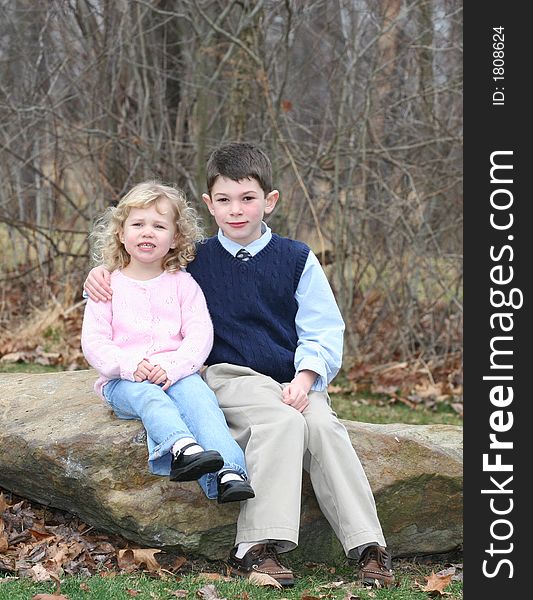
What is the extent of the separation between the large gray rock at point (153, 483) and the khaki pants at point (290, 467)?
24 cm

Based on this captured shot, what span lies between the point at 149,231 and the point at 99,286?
1.12 ft

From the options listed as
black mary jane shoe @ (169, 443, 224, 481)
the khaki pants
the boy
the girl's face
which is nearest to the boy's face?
the boy

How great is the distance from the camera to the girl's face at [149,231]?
471 centimetres

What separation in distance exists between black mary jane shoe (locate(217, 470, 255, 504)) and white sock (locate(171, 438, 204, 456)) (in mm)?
181

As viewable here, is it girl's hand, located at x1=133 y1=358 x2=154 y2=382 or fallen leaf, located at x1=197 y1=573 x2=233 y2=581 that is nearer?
fallen leaf, located at x1=197 y1=573 x2=233 y2=581

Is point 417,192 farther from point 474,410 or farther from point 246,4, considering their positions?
point 474,410

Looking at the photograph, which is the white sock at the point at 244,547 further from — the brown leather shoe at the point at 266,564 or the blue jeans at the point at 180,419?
the blue jeans at the point at 180,419

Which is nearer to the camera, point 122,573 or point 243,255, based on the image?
point 122,573

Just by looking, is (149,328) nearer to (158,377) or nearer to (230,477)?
(158,377)

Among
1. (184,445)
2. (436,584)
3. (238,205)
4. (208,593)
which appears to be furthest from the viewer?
(238,205)

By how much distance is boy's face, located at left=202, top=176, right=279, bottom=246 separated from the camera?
15.6ft

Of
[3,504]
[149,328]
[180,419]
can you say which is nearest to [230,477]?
[180,419]

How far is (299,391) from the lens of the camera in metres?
4.61

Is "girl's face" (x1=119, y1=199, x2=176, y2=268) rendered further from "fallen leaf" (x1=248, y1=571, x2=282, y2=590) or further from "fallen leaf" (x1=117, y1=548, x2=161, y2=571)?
"fallen leaf" (x1=248, y1=571, x2=282, y2=590)
